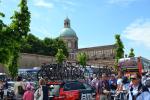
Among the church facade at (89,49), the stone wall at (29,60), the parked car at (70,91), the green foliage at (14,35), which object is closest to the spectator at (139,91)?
the parked car at (70,91)

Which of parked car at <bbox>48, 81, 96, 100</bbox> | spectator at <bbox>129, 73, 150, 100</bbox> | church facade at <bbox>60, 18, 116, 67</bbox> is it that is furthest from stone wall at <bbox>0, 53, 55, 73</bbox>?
church facade at <bbox>60, 18, 116, 67</bbox>

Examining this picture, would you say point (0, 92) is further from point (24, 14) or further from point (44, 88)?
point (24, 14)

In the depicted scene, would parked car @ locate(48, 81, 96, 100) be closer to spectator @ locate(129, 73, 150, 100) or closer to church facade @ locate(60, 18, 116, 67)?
spectator @ locate(129, 73, 150, 100)

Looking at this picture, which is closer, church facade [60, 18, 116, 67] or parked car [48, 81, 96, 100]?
parked car [48, 81, 96, 100]

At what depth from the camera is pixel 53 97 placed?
2039 centimetres

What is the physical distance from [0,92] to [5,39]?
152 inches

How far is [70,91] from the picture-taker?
69.3ft

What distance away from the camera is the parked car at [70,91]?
20745 mm

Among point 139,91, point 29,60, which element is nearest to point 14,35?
point 139,91

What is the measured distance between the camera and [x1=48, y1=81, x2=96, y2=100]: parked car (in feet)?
68.1

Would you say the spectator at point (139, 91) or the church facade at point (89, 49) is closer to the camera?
the spectator at point (139, 91)

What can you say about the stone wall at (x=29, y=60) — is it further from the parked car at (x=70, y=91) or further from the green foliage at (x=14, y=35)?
the parked car at (x=70, y=91)

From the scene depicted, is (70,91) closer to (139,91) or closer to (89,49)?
(139,91)

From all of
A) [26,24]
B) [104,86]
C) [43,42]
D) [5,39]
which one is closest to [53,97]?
[104,86]
